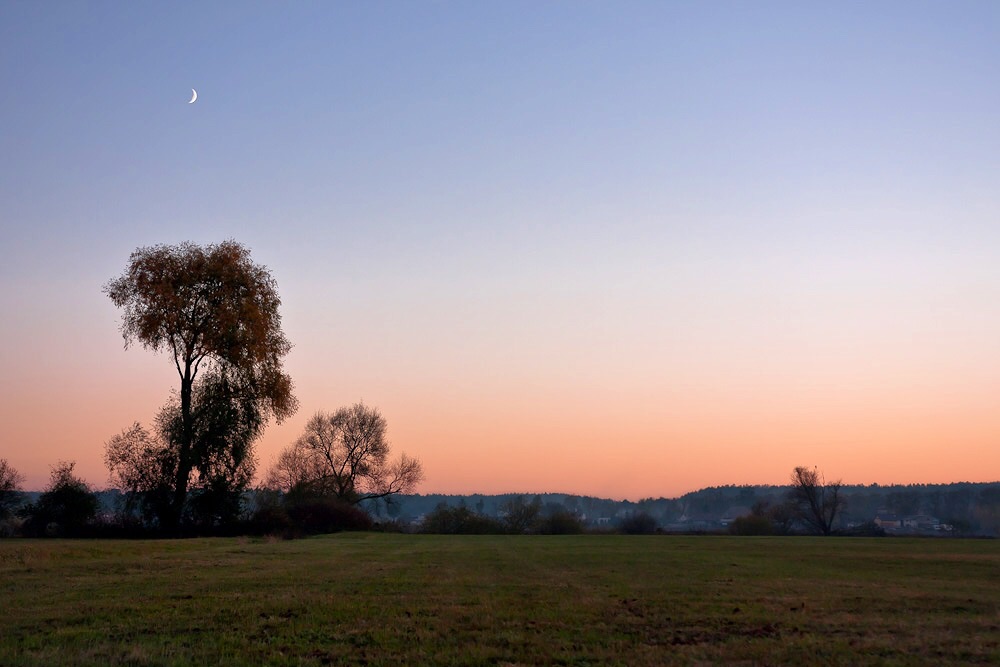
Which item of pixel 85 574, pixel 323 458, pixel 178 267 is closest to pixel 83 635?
pixel 85 574

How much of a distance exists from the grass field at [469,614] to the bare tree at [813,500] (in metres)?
77.1

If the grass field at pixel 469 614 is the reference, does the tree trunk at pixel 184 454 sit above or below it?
above

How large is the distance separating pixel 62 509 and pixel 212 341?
11042 mm

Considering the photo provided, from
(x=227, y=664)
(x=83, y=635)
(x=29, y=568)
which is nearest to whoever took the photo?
(x=227, y=664)

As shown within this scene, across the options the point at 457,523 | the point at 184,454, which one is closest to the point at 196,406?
the point at 184,454

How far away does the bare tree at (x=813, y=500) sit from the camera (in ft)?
311

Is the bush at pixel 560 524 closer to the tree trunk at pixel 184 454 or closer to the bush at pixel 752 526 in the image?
the bush at pixel 752 526

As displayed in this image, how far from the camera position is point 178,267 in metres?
39.5

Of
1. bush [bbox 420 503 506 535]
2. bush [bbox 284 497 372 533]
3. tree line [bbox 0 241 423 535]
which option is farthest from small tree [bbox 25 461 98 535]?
bush [bbox 420 503 506 535]

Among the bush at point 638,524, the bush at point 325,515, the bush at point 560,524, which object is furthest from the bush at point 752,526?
the bush at point 325,515

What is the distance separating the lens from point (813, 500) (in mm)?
95562

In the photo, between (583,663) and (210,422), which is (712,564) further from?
(210,422)

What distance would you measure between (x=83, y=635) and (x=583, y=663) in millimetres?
6722

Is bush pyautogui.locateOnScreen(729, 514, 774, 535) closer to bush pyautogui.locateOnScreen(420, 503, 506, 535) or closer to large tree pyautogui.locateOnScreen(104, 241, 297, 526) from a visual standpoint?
bush pyautogui.locateOnScreen(420, 503, 506, 535)
